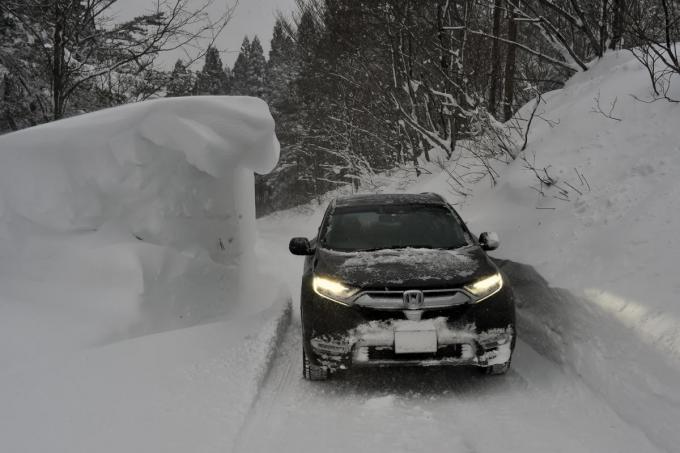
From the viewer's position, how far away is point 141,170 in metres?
4.94

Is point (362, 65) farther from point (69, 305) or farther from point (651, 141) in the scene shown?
point (69, 305)

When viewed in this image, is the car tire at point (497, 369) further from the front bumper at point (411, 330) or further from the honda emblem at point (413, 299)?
the honda emblem at point (413, 299)

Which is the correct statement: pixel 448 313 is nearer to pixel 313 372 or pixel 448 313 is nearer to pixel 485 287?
pixel 485 287

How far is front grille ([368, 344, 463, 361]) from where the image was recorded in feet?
12.1

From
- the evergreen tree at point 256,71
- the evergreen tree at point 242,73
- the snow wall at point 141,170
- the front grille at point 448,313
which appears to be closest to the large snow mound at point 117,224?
the snow wall at point 141,170

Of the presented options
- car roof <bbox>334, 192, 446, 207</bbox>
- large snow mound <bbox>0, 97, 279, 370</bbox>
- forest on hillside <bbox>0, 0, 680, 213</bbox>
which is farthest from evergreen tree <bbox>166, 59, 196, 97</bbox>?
car roof <bbox>334, 192, 446, 207</bbox>

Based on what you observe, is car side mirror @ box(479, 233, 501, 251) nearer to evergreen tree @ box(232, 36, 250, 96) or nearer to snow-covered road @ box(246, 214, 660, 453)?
snow-covered road @ box(246, 214, 660, 453)

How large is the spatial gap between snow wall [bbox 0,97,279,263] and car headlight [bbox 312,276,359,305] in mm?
1905

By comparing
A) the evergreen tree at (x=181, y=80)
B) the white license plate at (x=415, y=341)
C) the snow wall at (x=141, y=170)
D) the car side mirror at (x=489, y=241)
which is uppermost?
the evergreen tree at (x=181, y=80)

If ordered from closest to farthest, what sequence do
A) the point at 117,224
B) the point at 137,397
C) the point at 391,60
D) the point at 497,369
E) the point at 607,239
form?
the point at 137,397
the point at 497,369
the point at 117,224
the point at 607,239
the point at 391,60

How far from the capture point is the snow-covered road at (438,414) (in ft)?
10.1

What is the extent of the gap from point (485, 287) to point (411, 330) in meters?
0.72

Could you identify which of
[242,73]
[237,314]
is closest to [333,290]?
[237,314]

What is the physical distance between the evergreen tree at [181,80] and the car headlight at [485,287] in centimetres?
806
